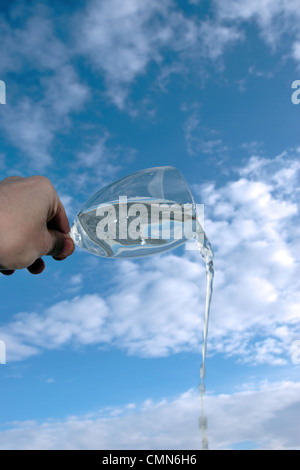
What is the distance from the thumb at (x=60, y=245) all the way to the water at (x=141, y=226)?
0.21 meters

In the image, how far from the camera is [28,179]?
177cm

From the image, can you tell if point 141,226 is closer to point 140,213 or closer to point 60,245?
point 140,213

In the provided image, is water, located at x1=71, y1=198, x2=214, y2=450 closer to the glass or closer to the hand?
the glass

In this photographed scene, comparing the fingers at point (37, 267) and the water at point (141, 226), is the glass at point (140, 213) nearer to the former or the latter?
the water at point (141, 226)

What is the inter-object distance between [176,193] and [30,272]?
3.23ft

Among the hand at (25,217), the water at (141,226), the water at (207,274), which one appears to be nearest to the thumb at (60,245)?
the hand at (25,217)

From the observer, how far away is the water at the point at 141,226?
7.73 feet

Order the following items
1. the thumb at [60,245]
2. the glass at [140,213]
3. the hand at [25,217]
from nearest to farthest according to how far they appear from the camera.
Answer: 1. the hand at [25,217]
2. the thumb at [60,245]
3. the glass at [140,213]

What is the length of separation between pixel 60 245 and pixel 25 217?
0.52 metres

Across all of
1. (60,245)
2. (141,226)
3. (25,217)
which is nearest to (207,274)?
(141,226)

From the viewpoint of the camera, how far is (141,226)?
2.38 m
